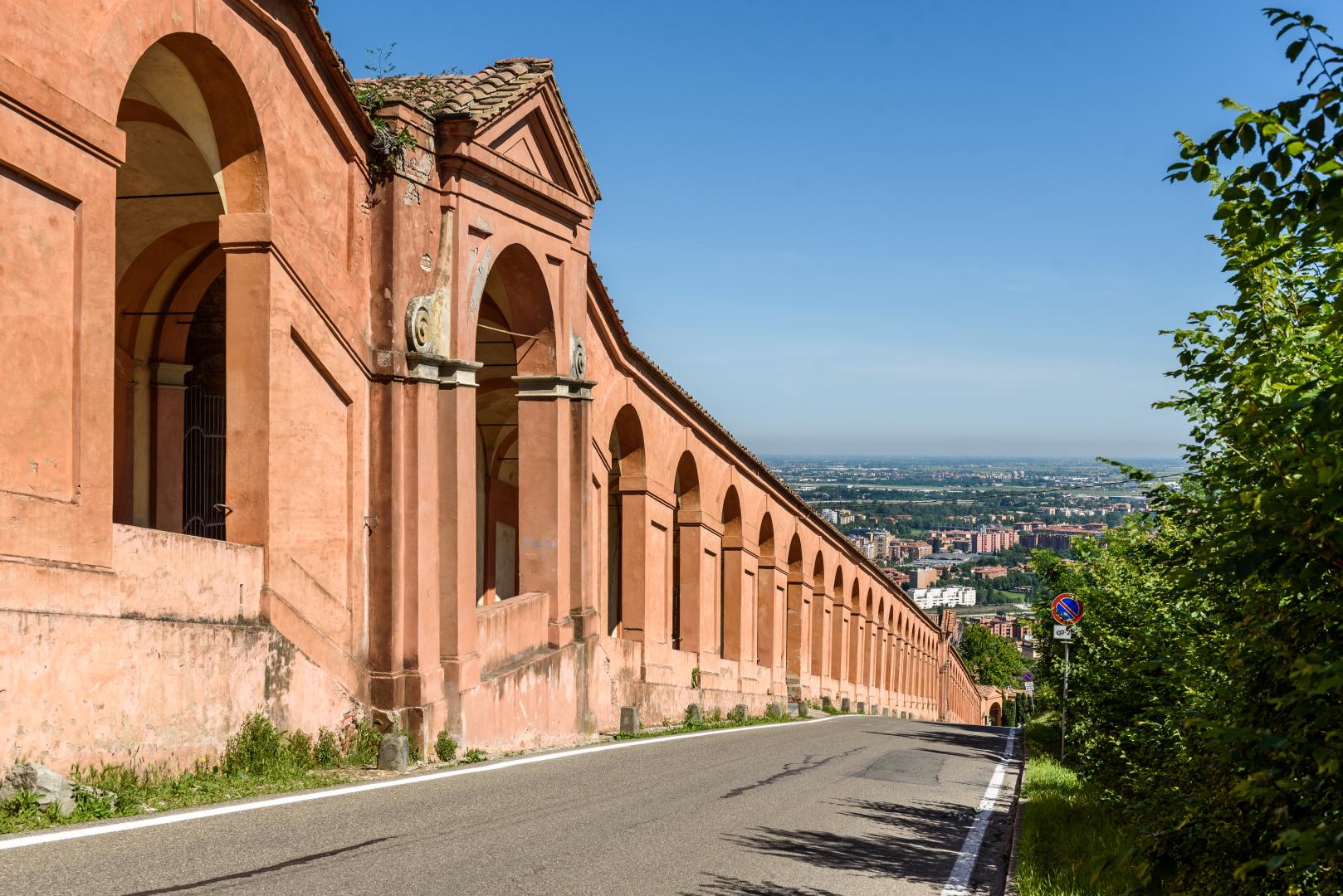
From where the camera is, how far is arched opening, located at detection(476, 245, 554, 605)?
1577cm

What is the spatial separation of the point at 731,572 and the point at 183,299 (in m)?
15.6

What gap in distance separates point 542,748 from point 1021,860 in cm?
742

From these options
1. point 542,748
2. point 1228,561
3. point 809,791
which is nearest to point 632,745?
point 542,748

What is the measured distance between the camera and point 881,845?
8859mm

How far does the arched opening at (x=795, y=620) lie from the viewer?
3462cm

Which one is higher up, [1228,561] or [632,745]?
[1228,561]

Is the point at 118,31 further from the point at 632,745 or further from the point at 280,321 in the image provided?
the point at 632,745

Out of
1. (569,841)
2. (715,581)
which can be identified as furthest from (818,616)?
(569,841)

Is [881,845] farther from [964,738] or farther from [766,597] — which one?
[766,597]

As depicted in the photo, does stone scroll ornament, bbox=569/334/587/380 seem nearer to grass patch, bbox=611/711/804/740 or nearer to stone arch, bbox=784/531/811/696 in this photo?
grass patch, bbox=611/711/804/740

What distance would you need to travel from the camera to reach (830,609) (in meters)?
40.2

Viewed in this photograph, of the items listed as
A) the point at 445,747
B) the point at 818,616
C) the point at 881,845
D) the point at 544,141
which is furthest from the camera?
the point at 818,616

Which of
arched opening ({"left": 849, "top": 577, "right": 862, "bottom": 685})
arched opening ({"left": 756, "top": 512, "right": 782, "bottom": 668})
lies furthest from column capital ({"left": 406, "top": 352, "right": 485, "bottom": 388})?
arched opening ({"left": 849, "top": 577, "right": 862, "bottom": 685})

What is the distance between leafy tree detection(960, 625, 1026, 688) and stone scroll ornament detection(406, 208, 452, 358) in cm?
11147
